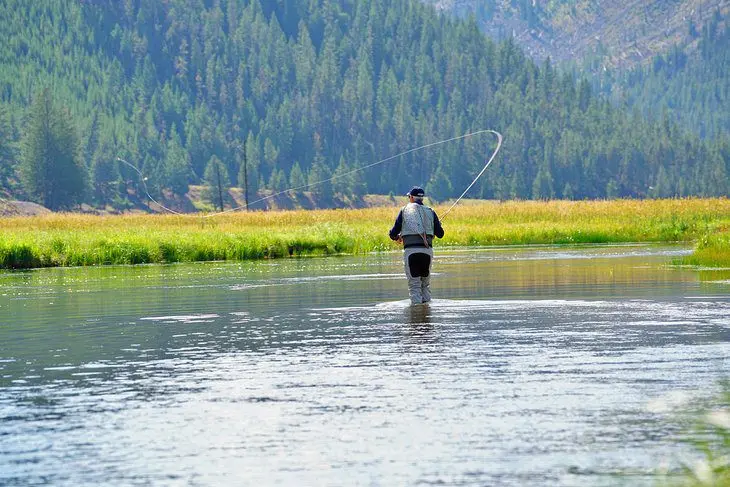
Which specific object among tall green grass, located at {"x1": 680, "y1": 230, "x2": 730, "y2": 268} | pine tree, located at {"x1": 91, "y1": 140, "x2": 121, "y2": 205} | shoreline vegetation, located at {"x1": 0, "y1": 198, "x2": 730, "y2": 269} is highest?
pine tree, located at {"x1": 91, "y1": 140, "x2": 121, "y2": 205}

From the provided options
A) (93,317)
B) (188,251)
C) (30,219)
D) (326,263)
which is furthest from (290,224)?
(93,317)

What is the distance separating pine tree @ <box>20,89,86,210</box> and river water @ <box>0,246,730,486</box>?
495ft

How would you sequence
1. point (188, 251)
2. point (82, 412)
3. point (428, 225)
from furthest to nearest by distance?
point (188, 251) → point (428, 225) → point (82, 412)

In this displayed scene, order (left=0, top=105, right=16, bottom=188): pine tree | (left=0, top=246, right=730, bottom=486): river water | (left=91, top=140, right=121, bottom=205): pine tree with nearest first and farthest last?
(left=0, top=246, right=730, bottom=486): river water
(left=0, top=105, right=16, bottom=188): pine tree
(left=91, top=140, right=121, bottom=205): pine tree

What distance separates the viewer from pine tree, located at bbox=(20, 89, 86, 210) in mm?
175250

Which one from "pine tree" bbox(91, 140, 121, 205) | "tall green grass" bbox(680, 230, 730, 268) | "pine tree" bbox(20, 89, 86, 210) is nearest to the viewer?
"tall green grass" bbox(680, 230, 730, 268)

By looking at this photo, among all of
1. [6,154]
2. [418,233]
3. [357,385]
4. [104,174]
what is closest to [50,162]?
[6,154]

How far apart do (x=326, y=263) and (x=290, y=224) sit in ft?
81.4

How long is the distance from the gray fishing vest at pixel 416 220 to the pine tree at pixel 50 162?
156671 mm

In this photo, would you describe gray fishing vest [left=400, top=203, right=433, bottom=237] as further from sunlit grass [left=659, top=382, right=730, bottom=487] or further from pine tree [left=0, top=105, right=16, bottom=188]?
pine tree [left=0, top=105, right=16, bottom=188]

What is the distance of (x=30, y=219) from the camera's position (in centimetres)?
7069

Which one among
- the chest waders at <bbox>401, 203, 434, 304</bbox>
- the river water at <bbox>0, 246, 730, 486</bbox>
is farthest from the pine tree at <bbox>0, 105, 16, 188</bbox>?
the chest waders at <bbox>401, 203, 434, 304</bbox>

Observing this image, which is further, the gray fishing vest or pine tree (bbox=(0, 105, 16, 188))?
pine tree (bbox=(0, 105, 16, 188))

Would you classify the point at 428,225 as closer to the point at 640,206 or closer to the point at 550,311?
the point at 550,311
